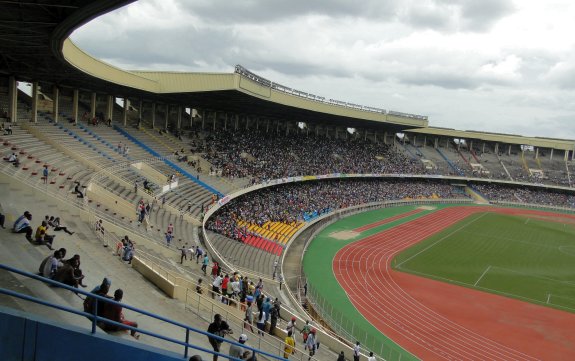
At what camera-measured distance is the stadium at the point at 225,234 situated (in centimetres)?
948

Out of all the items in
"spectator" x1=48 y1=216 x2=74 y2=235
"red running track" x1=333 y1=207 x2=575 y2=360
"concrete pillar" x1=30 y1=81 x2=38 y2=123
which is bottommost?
"red running track" x1=333 y1=207 x2=575 y2=360

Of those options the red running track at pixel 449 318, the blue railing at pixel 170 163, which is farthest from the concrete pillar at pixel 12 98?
the red running track at pixel 449 318

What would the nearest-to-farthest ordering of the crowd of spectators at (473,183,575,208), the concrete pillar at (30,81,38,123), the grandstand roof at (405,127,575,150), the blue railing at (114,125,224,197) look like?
the concrete pillar at (30,81,38,123), the blue railing at (114,125,224,197), the crowd of spectators at (473,183,575,208), the grandstand roof at (405,127,575,150)

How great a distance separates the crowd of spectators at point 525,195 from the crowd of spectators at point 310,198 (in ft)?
17.5

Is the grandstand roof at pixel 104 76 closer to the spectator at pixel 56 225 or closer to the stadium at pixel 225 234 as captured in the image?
the stadium at pixel 225 234

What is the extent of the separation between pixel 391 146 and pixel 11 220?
207ft

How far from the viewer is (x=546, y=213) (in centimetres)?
6206

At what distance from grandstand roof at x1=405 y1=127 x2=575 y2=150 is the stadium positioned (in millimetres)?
18913

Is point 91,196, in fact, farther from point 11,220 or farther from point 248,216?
point 248,216

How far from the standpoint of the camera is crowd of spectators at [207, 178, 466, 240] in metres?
34.3

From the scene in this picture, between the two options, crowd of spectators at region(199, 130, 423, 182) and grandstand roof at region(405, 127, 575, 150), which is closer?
crowd of spectators at region(199, 130, 423, 182)

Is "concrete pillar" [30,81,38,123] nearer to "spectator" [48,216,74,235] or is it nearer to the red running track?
"spectator" [48,216,74,235]

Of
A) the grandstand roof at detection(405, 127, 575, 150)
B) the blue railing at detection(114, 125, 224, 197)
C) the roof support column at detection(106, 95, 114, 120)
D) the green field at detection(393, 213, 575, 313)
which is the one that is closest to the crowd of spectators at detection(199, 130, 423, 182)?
the blue railing at detection(114, 125, 224, 197)

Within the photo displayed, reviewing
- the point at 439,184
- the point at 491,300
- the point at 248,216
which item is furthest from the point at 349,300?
the point at 439,184
